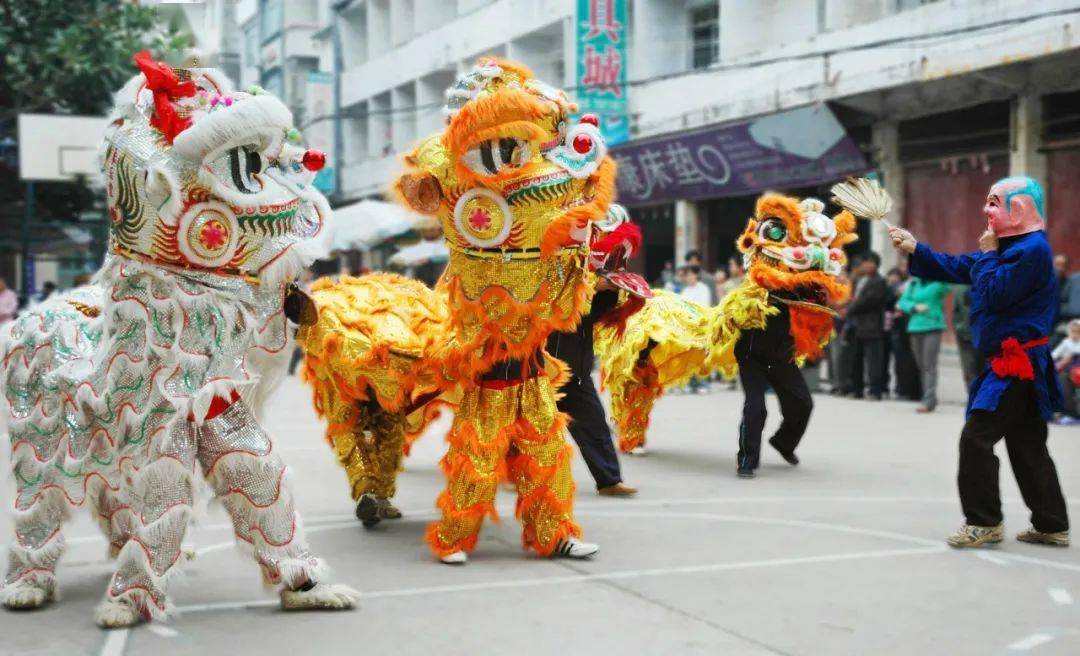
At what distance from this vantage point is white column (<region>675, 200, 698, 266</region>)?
1812cm

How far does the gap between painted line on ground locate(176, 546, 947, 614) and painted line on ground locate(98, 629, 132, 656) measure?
284 mm

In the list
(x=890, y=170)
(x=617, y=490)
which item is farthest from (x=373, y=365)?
(x=890, y=170)

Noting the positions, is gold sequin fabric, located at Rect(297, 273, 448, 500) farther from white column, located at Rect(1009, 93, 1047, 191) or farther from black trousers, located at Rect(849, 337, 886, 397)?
white column, located at Rect(1009, 93, 1047, 191)

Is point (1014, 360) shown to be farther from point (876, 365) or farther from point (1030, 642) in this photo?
point (876, 365)

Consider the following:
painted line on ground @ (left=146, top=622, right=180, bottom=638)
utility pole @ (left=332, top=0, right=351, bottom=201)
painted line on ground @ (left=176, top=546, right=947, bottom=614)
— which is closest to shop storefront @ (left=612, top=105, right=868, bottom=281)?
painted line on ground @ (left=176, top=546, right=947, bottom=614)

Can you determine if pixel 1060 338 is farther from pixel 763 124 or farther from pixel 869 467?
pixel 763 124

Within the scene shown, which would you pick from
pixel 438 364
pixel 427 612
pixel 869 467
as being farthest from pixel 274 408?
pixel 427 612

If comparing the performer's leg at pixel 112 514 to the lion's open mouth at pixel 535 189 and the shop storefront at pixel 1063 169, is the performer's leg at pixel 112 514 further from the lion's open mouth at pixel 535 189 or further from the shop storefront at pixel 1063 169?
the shop storefront at pixel 1063 169

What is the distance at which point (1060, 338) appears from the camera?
9898 millimetres

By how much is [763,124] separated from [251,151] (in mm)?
12221

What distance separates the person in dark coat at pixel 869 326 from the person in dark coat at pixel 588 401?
5775 mm

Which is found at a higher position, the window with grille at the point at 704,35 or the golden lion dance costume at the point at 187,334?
the window with grille at the point at 704,35

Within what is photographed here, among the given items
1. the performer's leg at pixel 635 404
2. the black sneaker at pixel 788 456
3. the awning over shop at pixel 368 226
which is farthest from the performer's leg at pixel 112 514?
the awning over shop at pixel 368 226

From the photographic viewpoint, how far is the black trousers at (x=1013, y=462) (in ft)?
16.3
